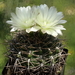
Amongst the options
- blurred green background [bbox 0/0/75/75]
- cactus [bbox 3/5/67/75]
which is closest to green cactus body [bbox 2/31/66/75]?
cactus [bbox 3/5/67/75]

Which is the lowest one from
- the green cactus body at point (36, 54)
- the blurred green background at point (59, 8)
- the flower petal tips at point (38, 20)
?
the green cactus body at point (36, 54)

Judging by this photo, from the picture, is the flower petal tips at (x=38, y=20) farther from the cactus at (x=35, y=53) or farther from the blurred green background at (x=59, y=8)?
the blurred green background at (x=59, y=8)

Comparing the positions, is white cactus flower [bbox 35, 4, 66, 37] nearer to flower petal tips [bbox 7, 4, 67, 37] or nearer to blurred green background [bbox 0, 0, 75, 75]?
flower petal tips [bbox 7, 4, 67, 37]

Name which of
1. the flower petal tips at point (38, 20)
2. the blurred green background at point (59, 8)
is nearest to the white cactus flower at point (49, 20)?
the flower petal tips at point (38, 20)

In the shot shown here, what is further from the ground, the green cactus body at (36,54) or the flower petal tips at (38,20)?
the flower petal tips at (38,20)

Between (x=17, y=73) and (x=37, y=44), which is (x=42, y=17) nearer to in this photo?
(x=37, y=44)

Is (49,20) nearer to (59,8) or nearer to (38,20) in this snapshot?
(38,20)

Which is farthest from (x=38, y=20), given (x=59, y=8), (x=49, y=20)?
(x=59, y=8)

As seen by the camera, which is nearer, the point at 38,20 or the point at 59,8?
the point at 38,20
